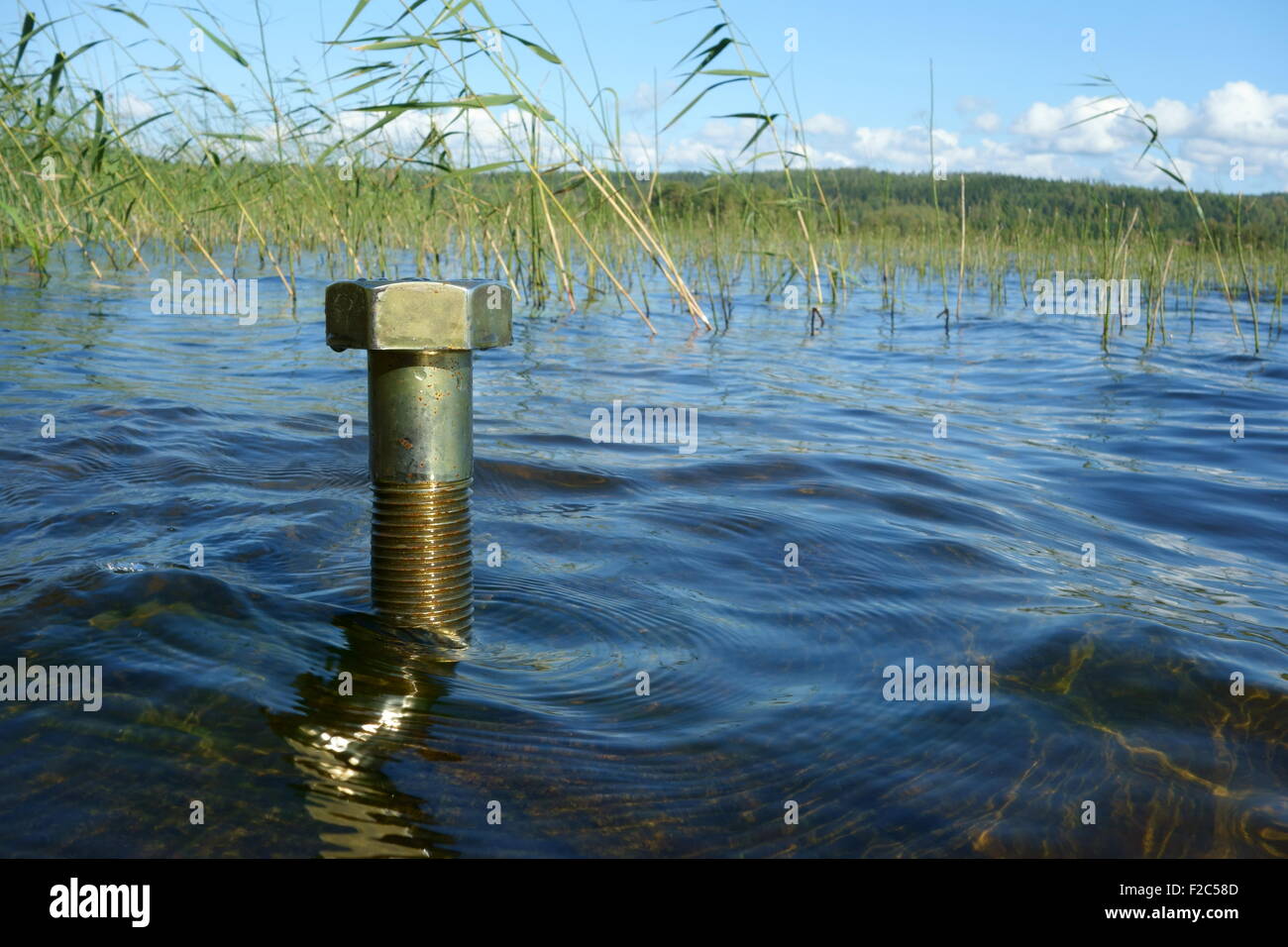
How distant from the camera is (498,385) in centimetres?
494

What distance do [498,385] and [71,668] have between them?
330 centimetres

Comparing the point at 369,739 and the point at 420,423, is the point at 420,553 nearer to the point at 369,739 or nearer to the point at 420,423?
the point at 420,423

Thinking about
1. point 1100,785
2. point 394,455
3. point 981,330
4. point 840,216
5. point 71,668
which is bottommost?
→ point 1100,785

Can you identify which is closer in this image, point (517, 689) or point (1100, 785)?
point (1100, 785)

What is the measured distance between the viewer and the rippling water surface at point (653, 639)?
4.73 ft

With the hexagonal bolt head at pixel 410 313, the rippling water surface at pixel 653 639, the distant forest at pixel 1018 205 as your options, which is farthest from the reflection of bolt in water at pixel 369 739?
the distant forest at pixel 1018 205

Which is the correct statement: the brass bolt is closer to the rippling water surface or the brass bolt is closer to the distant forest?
the rippling water surface

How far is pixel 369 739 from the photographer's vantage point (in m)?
1.59

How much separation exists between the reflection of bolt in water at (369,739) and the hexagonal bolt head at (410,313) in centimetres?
54

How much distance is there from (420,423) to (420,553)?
24 cm

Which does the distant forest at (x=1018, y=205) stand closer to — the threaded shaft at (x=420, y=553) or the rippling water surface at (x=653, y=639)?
the rippling water surface at (x=653, y=639)

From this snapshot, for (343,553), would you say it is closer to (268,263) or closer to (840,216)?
(840,216)

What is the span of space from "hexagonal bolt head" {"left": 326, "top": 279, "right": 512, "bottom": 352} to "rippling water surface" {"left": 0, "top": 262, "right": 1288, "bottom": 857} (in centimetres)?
54
